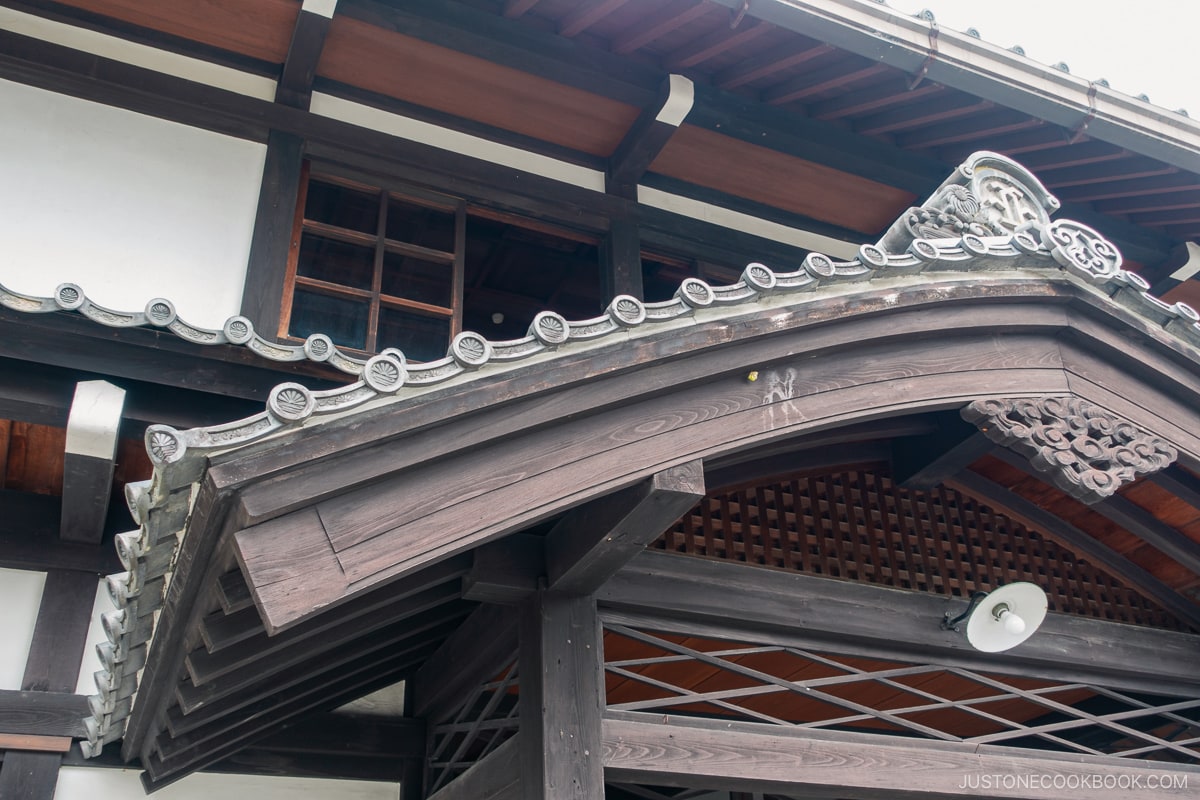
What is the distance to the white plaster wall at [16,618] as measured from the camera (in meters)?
5.38

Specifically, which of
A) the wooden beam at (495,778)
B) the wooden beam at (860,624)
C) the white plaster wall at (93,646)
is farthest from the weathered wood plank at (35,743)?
the wooden beam at (860,624)

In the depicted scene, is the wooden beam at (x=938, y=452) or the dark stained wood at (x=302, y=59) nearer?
the wooden beam at (x=938, y=452)

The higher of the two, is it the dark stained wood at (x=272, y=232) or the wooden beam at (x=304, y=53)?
the wooden beam at (x=304, y=53)

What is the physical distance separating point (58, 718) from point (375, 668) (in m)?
1.59

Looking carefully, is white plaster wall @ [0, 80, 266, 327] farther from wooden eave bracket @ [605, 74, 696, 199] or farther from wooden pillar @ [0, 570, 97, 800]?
wooden eave bracket @ [605, 74, 696, 199]

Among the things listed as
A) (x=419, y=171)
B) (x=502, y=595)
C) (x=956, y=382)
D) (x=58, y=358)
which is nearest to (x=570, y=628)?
(x=502, y=595)

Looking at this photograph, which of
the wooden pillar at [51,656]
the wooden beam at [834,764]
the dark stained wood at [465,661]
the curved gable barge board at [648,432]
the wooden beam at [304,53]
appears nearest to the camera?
the curved gable barge board at [648,432]

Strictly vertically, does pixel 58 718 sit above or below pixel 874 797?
above

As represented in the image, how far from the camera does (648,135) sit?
23.0ft

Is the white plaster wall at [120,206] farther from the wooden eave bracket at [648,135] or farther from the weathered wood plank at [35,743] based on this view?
the wooden eave bracket at [648,135]

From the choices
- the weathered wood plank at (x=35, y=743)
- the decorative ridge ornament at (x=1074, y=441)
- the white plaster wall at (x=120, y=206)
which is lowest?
the weathered wood plank at (x=35, y=743)

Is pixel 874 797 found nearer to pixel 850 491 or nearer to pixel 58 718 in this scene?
pixel 850 491

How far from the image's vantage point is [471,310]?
35.5ft

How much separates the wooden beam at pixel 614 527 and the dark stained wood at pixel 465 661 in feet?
1.56
